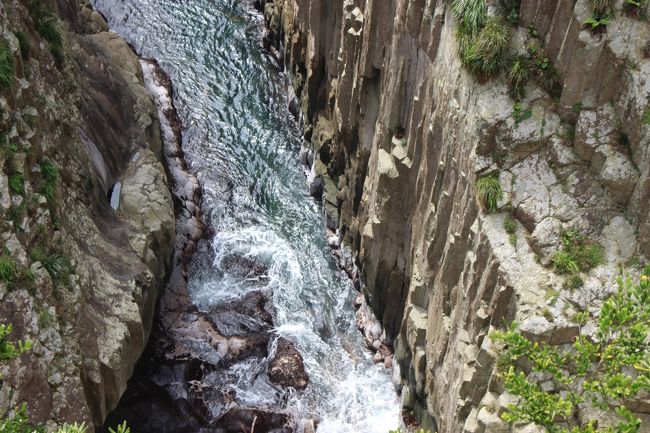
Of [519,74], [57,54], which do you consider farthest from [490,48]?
[57,54]

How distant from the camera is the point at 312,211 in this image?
29.4 meters

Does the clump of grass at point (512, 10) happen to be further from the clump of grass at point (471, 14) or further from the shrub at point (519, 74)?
the shrub at point (519, 74)

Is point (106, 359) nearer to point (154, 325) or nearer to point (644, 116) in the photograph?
point (154, 325)

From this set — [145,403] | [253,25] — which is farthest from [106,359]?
[253,25]

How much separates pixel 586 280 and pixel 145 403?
1470cm

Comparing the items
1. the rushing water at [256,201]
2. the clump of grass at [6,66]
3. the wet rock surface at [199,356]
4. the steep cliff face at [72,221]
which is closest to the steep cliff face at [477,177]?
the rushing water at [256,201]

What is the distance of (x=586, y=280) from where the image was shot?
14.6m

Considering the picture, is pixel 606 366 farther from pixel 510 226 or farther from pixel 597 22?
pixel 597 22

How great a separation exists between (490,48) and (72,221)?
13532 mm

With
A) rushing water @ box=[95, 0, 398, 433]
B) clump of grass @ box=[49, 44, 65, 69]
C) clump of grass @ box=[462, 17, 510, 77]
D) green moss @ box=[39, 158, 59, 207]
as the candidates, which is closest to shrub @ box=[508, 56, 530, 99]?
clump of grass @ box=[462, 17, 510, 77]

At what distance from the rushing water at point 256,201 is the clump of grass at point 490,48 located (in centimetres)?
1202

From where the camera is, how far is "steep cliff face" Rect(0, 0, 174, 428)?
54.6 feet

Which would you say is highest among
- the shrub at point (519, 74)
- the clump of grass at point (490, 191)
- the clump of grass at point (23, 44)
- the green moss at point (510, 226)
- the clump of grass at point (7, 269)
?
the shrub at point (519, 74)

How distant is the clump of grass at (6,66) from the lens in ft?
59.1
